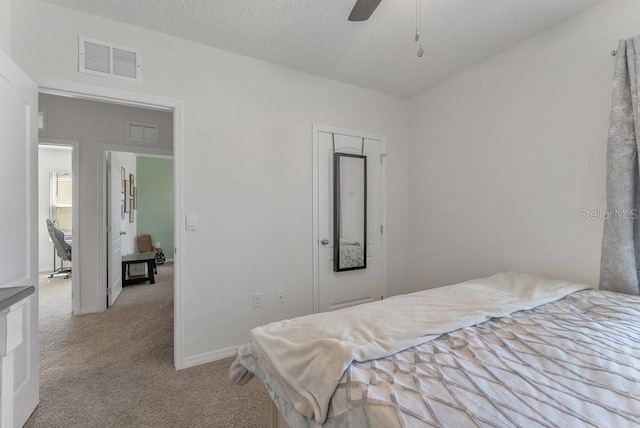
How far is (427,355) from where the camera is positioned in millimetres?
990

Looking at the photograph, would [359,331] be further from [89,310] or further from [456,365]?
[89,310]

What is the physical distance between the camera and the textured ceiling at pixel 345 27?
1.84 meters

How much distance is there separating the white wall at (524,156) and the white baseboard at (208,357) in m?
2.16

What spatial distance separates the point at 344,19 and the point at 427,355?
2.14 metres

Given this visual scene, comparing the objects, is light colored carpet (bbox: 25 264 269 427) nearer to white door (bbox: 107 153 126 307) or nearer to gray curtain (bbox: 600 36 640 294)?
white door (bbox: 107 153 126 307)

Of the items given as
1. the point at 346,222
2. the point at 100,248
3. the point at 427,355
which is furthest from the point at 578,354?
Result: the point at 100,248

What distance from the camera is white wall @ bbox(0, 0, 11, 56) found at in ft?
5.31

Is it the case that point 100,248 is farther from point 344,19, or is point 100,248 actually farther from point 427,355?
point 427,355

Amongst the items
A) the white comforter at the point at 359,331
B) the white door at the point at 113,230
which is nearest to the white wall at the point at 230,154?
the white comforter at the point at 359,331

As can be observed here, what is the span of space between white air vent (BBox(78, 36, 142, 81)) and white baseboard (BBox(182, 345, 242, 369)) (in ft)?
7.23

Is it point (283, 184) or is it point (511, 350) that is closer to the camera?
point (511, 350)

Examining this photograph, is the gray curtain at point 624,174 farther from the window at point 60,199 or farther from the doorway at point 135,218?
the window at point 60,199

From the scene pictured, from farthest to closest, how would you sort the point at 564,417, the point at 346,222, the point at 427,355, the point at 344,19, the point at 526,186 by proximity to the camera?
the point at 346,222 → the point at 526,186 → the point at 344,19 → the point at 427,355 → the point at 564,417

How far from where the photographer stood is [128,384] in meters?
1.95
